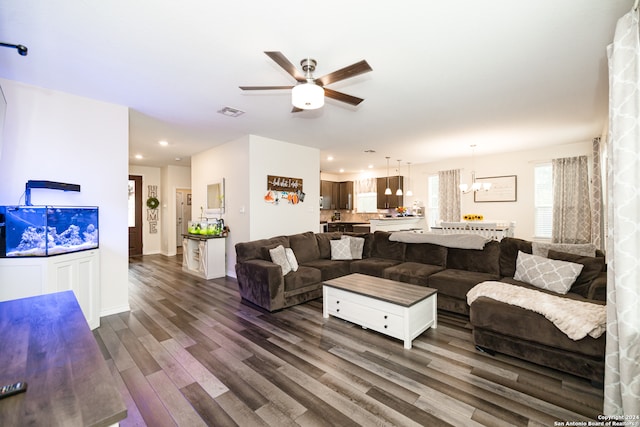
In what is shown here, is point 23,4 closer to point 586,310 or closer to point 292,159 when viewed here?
point 292,159

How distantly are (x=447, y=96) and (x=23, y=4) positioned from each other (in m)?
3.83

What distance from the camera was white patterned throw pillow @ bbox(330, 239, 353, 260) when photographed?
4.91 m

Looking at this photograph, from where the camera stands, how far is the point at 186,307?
3.88 m

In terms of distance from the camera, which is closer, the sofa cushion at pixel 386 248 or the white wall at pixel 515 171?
the sofa cushion at pixel 386 248

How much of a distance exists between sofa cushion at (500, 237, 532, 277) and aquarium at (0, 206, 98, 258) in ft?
16.4

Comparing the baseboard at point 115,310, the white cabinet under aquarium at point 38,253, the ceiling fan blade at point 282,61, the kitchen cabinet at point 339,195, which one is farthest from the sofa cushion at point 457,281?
the kitchen cabinet at point 339,195

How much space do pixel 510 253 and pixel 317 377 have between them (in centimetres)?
291

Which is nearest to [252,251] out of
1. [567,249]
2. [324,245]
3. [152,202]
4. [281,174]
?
[324,245]

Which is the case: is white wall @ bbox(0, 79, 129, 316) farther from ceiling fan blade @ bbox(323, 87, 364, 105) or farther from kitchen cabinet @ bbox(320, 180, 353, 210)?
kitchen cabinet @ bbox(320, 180, 353, 210)

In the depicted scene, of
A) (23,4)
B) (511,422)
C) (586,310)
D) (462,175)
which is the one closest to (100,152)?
(23,4)

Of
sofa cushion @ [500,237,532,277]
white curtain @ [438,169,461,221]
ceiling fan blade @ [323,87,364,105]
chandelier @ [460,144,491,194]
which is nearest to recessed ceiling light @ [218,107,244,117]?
ceiling fan blade @ [323,87,364,105]

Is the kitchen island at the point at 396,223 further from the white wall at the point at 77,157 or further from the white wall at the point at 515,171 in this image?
the white wall at the point at 77,157

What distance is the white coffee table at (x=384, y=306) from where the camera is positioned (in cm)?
276

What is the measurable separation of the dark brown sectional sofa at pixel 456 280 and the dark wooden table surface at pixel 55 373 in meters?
2.52
